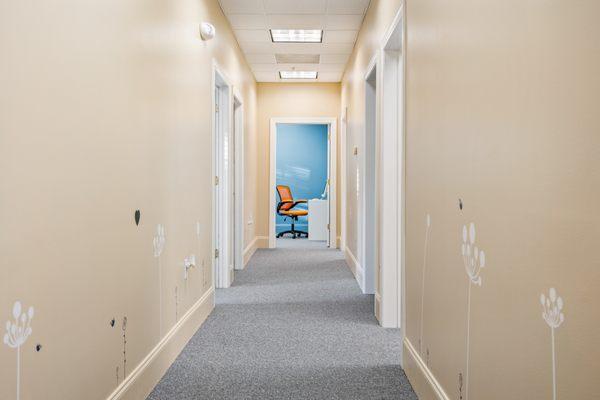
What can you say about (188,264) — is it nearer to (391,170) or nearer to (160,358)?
(160,358)

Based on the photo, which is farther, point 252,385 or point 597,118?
point 252,385

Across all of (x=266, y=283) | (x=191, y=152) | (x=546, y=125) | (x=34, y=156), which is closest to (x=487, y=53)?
(x=546, y=125)

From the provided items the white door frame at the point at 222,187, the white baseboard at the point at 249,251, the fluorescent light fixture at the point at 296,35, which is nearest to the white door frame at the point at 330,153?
the white baseboard at the point at 249,251

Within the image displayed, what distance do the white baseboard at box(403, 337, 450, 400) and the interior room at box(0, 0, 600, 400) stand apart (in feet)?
0.05

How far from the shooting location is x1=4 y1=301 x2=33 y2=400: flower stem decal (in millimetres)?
1237

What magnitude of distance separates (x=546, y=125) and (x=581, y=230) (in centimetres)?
25

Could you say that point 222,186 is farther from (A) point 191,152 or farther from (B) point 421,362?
(B) point 421,362

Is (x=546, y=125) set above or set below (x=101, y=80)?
below

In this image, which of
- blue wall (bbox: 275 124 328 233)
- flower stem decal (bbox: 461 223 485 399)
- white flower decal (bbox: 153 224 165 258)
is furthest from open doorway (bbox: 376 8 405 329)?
Result: blue wall (bbox: 275 124 328 233)

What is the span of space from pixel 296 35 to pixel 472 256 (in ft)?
13.3

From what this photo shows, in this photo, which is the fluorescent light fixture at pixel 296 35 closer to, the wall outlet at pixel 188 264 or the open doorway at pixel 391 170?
the open doorway at pixel 391 170

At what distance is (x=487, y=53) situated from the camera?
142 centimetres

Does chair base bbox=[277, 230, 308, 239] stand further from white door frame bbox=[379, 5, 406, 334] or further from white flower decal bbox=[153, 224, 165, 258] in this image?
white flower decal bbox=[153, 224, 165, 258]

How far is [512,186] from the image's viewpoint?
4.11 ft
